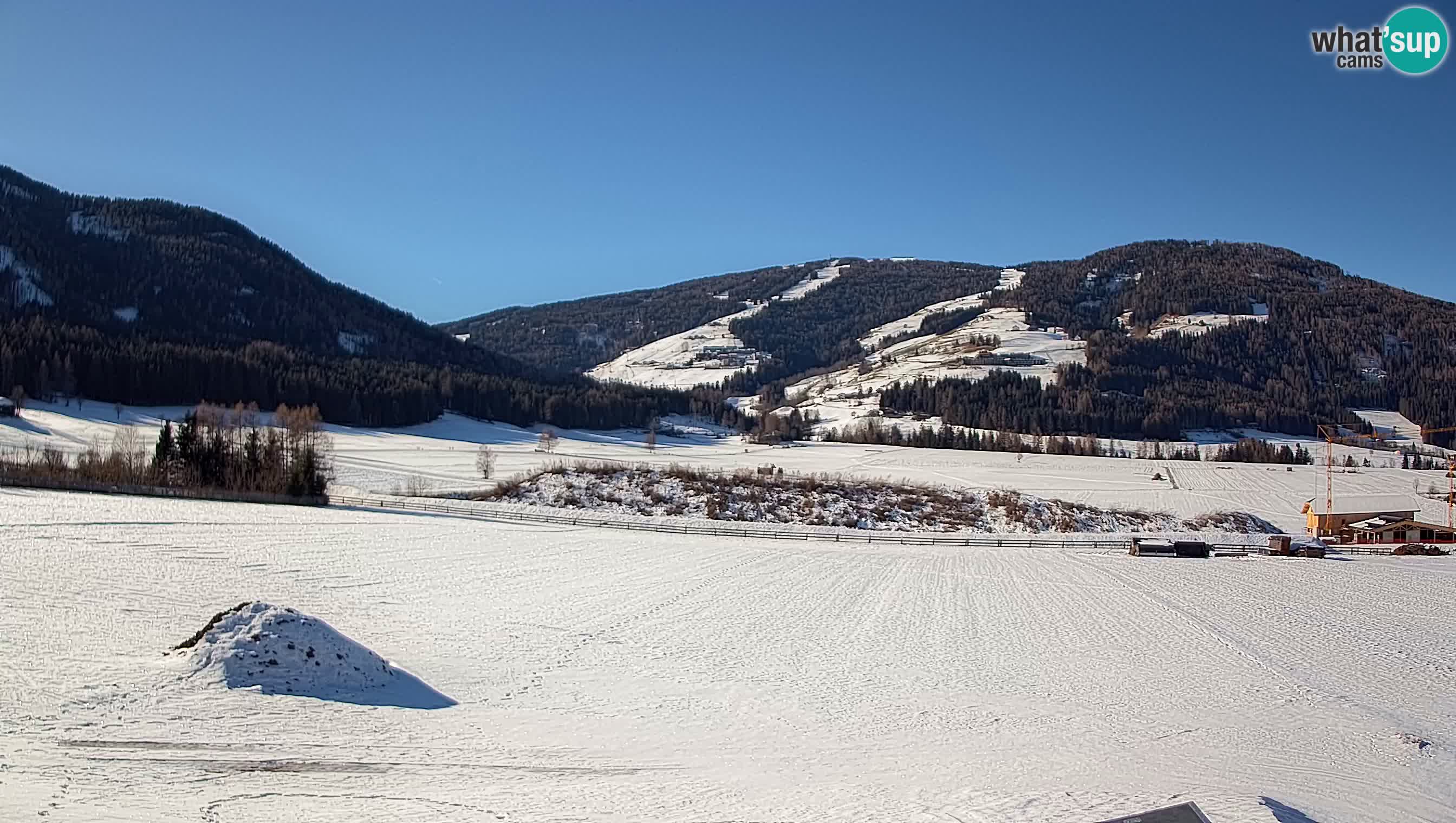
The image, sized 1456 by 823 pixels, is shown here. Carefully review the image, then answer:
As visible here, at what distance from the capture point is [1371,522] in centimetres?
6256


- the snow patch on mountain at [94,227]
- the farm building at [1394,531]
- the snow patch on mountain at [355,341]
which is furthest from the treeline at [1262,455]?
the snow patch on mountain at [94,227]

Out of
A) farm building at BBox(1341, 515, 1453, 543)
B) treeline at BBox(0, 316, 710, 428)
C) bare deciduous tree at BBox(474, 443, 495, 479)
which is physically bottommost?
farm building at BBox(1341, 515, 1453, 543)

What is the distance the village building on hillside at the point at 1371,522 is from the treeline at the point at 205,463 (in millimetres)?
70811

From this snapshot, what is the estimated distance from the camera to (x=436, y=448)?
310 feet

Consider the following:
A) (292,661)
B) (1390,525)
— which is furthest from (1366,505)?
(292,661)

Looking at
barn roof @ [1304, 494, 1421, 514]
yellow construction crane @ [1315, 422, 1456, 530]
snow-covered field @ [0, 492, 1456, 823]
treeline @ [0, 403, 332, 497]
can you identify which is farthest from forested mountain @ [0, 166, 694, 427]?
barn roof @ [1304, 494, 1421, 514]

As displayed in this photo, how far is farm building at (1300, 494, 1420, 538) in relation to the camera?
62.8 meters

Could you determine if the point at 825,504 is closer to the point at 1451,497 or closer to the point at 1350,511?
the point at 1350,511

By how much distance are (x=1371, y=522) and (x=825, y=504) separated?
41598 millimetres

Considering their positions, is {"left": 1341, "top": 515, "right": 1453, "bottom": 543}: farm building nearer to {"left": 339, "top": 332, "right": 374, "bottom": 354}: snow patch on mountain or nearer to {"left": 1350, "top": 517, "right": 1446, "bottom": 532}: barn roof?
{"left": 1350, "top": 517, "right": 1446, "bottom": 532}: barn roof

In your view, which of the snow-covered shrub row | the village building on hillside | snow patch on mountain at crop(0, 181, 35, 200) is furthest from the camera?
snow patch on mountain at crop(0, 181, 35, 200)

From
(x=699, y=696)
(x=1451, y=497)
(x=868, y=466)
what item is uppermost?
(x=868, y=466)

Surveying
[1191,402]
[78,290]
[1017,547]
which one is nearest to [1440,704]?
[1017,547]

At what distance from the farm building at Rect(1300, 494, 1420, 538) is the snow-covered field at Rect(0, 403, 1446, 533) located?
122 cm
